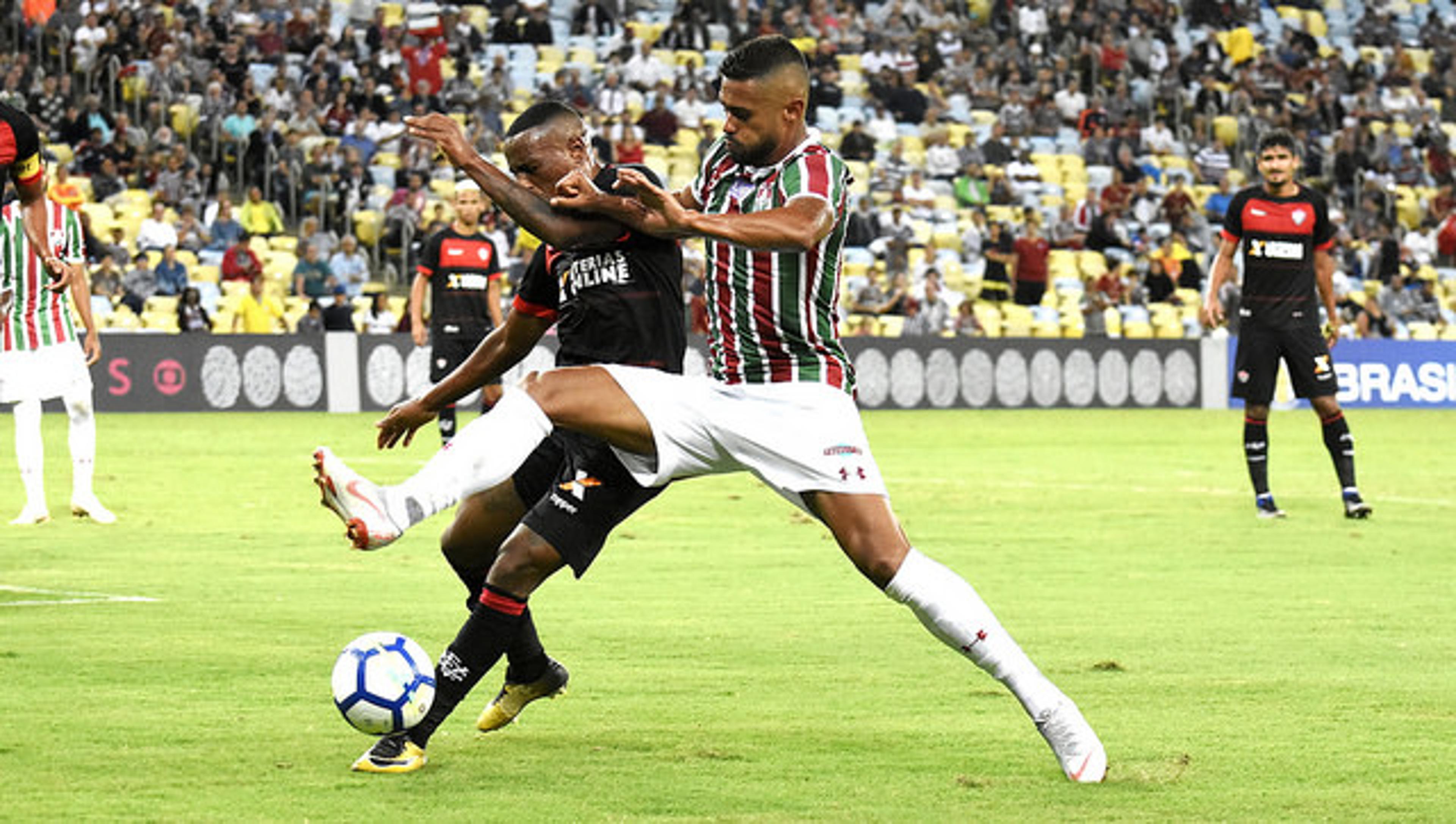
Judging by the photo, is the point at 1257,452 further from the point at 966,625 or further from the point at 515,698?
the point at 966,625

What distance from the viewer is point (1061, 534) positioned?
13.5 m

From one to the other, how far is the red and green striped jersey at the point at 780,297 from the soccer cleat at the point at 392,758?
1.30 m

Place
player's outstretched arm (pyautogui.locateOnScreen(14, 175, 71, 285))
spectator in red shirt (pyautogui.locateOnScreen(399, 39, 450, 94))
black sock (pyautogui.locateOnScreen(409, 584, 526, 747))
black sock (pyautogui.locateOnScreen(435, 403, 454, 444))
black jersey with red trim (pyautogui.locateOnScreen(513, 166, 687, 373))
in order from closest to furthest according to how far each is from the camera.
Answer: black sock (pyautogui.locateOnScreen(409, 584, 526, 747))
black jersey with red trim (pyautogui.locateOnScreen(513, 166, 687, 373))
player's outstretched arm (pyautogui.locateOnScreen(14, 175, 71, 285))
black sock (pyautogui.locateOnScreen(435, 403, 454, 444))
spectator in red shirt (pyautogui.locateOnScreen(399, 39, 450, 94))

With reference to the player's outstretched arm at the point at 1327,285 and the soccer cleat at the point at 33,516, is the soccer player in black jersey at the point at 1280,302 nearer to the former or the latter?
the player's outstretched arm at the point at 1327,285

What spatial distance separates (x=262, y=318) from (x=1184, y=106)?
1922 cm

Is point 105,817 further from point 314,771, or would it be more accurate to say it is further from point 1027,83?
point 1027,83

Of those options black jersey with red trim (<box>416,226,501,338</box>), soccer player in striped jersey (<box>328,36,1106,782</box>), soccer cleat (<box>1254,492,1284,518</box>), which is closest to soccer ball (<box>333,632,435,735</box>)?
soccer player in striped jersey (<box>328,36,1106,782</box>)

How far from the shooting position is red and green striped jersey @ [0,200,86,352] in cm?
1389

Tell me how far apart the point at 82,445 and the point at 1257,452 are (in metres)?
7.74

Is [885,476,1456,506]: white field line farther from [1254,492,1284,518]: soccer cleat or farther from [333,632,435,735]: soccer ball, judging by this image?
[333,632,435,735]: soccer ball

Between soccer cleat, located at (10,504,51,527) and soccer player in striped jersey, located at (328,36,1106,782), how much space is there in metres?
8.06

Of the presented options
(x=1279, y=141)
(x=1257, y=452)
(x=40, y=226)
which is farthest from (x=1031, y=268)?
(x=40, y=226)

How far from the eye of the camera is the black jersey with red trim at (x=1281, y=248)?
594 inches

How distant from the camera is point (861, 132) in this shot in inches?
1395
